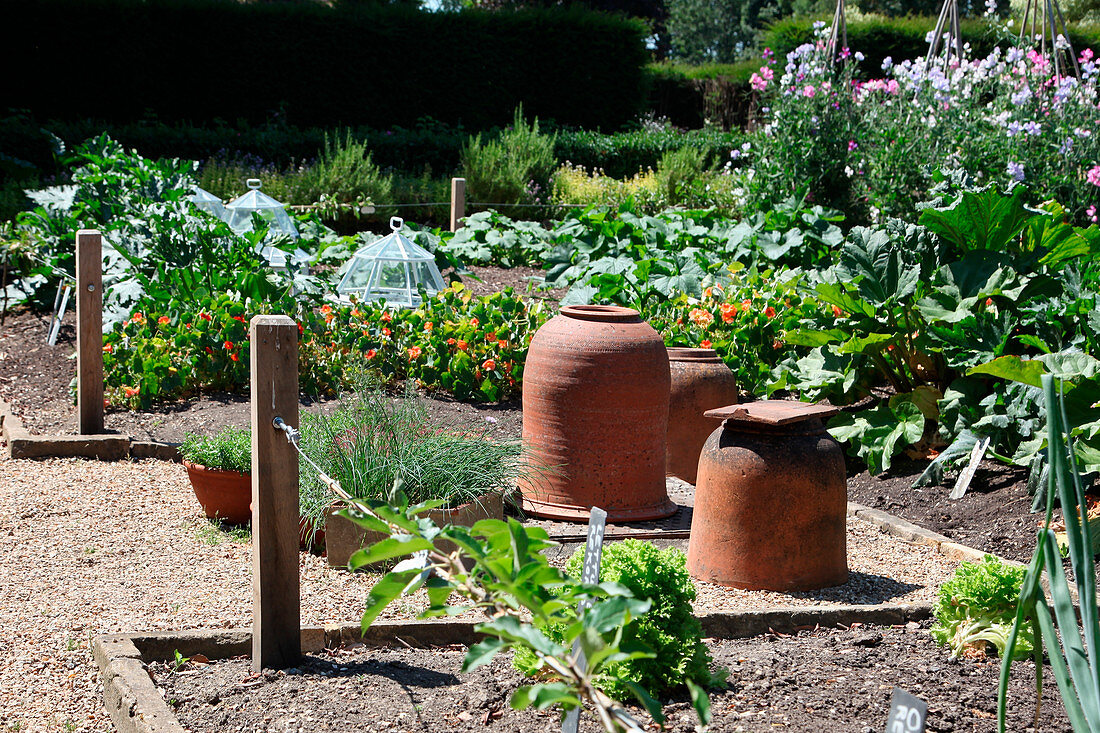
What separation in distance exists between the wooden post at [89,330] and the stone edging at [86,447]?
0.13m

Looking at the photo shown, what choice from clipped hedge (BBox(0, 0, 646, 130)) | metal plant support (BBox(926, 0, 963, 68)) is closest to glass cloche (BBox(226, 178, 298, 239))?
metal plant support (BBox(926, 0, 963, 68))

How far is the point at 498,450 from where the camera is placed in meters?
4.28

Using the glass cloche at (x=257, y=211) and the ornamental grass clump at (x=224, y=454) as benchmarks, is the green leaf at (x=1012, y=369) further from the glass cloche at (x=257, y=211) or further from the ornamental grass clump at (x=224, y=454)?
the glass cloche at (x=257, y=211)

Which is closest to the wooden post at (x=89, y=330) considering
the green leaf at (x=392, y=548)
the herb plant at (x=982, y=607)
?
the herb plant at (x=982, y=607)

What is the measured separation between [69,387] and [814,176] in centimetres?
662

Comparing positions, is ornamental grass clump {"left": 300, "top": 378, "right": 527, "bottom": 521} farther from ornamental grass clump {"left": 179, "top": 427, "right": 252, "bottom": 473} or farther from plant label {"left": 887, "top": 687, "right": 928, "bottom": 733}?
plant label {"left": 887, "top": 687, "right": 928, "bottom": 733}

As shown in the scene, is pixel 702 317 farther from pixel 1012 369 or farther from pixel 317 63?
pixel 317 63

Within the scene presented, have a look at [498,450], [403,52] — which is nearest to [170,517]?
[498,450]

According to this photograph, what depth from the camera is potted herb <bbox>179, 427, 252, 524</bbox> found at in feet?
13.9

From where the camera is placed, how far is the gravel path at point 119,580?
9.71 feet

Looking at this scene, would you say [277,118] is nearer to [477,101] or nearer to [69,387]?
[477,101]

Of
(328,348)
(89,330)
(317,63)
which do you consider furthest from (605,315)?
(317,63)

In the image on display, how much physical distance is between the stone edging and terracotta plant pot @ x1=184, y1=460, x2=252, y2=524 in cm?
121

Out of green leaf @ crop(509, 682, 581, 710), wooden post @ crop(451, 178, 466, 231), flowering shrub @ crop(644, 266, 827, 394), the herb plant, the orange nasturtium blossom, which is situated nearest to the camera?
green leaf @ crop(509, 682, 581, 710)
